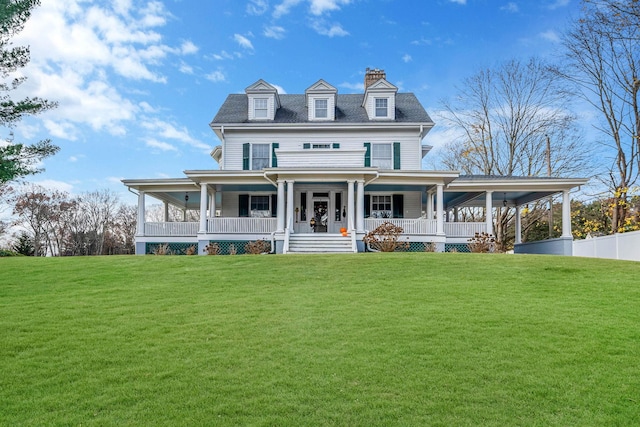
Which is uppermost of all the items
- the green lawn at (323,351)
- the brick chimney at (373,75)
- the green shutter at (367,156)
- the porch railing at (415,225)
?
the brick chimney at (373,75)

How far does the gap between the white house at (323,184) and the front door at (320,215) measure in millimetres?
47

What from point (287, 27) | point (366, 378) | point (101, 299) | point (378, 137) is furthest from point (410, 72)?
point (366, 378)

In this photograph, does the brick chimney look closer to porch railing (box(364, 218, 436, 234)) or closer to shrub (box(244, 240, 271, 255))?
porch railing (box(364, 218, 436, 234))

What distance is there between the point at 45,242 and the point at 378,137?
27243 millimetres

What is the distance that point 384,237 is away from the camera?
56.6ft

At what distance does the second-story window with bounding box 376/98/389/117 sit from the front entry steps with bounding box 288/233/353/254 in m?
7.45

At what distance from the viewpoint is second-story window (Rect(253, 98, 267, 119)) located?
21.6 meters

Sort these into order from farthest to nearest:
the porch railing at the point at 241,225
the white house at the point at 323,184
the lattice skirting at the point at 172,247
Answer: the lattice skirting at the point at 172,247 < the porch railing at the point at 241,225 < the white house at the point at 323,184

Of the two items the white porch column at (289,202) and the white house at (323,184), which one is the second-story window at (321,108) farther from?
the white porch column at (289,202)

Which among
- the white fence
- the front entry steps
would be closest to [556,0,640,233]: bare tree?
the white fence

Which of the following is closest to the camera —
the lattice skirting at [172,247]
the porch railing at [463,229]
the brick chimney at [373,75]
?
the porch railing at [463,229]

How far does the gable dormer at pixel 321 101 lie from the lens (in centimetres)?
2161

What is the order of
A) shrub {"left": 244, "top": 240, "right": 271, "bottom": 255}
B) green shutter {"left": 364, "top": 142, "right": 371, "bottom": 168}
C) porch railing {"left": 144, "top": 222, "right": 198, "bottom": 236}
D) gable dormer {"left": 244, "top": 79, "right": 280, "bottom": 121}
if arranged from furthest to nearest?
gable dormer {"left": 244, "top": 79, "right": 280, "bottom": 121}, green shutter {"left": 364, "top": 142, "right": 371, "bottom": 168}, porch railing {"left": 144, "top": 222, "right": 198, "bottom": 236}, shrub {"left": 244, "top": 240, "right": 271, "bottom": 255}

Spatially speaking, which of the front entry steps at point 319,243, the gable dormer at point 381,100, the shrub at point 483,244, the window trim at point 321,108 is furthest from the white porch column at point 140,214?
the shrub at point 483,244
